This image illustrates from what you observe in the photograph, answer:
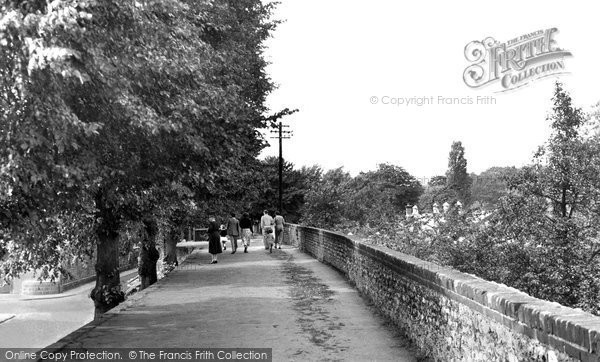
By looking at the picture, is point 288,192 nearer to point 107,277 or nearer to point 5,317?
point 5,317

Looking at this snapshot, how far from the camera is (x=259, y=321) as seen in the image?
1084cm

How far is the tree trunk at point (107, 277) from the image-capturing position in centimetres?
1628

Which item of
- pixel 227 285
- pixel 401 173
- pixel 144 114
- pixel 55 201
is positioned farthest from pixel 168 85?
pixel 401 173

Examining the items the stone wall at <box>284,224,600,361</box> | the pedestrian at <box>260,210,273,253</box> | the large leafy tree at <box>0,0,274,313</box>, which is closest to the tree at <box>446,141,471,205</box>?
the pedestrian at <box>260,210,273,253</box>

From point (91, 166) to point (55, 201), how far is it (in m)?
1.18

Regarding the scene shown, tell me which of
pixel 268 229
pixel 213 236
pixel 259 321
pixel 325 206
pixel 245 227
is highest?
pixel 325 206

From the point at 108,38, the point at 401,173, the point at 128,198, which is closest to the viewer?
the point at 108,38

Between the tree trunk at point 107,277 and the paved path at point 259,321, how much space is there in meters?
1.09

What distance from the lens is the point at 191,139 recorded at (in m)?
9.59

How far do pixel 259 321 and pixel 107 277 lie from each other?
6.96 meters

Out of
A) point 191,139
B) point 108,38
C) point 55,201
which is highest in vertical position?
point 108,38

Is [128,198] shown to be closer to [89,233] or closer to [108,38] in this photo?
[89,233]

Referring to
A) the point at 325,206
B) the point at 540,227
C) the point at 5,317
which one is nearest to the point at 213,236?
the point at 540,227

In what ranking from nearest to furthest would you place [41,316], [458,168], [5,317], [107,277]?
1. [107,277]
2. [5,317]
3. [41,316]
4. [458,168]
